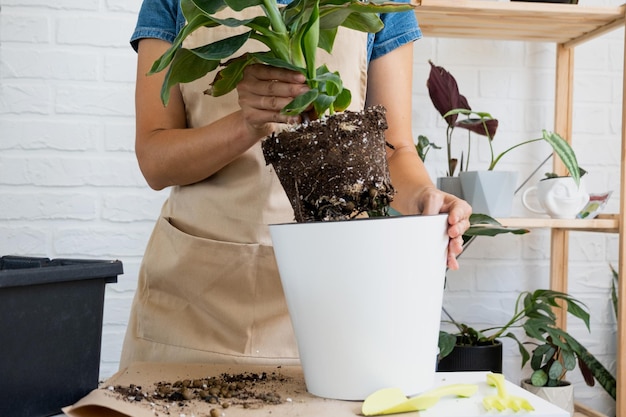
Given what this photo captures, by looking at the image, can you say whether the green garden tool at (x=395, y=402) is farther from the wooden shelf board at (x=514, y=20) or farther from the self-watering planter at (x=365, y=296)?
the wooden shelf board at (x=514, y=20)

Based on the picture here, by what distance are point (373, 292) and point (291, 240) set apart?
11cm

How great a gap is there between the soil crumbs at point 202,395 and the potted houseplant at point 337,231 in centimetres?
7

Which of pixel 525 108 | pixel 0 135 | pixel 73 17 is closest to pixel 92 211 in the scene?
pixel 0 135

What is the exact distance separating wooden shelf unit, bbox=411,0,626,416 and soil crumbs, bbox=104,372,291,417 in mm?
1234

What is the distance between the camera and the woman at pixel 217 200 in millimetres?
1133

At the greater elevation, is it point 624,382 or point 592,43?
point 592,43

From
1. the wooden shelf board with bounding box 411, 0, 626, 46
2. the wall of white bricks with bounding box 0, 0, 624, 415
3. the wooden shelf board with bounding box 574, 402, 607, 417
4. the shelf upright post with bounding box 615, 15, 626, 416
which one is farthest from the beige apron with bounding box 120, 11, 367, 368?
the wooden shelf board with bounding box 574, 402, 607, 417

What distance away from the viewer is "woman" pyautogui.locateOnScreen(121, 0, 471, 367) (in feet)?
3.72

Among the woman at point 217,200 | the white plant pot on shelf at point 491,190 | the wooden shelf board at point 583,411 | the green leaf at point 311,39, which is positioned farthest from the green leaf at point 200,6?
the wooden shelf board at point 583,411

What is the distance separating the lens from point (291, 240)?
0.80 m

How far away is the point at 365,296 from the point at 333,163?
0.55 ft

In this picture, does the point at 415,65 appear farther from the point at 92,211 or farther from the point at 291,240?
the point at 291,240

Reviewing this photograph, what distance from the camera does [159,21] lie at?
4.07 ft

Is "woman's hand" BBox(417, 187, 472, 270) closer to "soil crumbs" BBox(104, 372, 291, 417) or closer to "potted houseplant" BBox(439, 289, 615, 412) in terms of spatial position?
"soil crumbs" BBox(104, 372, 291, 417)
